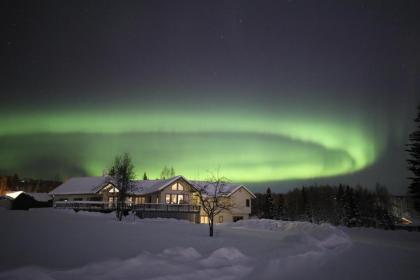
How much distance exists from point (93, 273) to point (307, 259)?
1265 centimetres

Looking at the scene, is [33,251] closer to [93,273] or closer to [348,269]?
[93,273]

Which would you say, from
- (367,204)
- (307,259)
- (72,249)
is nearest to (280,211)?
(367,204)

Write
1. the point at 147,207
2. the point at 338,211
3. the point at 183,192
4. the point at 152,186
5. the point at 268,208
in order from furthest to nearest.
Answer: the point at 338,211 → the point at 268,208 → the point at 152,186 → the point at 183,192 → the point at 147,207

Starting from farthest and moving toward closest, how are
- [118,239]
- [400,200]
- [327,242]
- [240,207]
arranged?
[400,200]
[240,207]
[327,242]
[118,239]

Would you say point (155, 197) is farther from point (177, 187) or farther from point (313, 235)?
point (313, 235)

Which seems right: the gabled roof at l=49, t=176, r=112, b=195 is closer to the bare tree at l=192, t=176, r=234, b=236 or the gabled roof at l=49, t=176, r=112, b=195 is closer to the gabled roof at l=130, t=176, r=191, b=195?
the gabled roof at l=130, t=176, r=191, b=195

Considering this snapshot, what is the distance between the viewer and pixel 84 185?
218 ft

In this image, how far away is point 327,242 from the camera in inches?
1126

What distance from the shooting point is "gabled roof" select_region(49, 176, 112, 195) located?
202 ft

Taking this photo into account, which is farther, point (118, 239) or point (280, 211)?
point (280, 211)

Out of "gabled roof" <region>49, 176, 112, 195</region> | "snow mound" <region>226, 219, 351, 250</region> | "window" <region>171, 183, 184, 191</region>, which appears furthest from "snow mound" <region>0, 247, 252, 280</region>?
"gabled roof" <region>49, 176, 112, 195</region>

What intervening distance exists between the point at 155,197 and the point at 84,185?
591 inches

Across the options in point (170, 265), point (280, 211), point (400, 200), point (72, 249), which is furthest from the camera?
point (400, 200)

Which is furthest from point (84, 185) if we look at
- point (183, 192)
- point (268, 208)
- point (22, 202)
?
point (268, 208)
